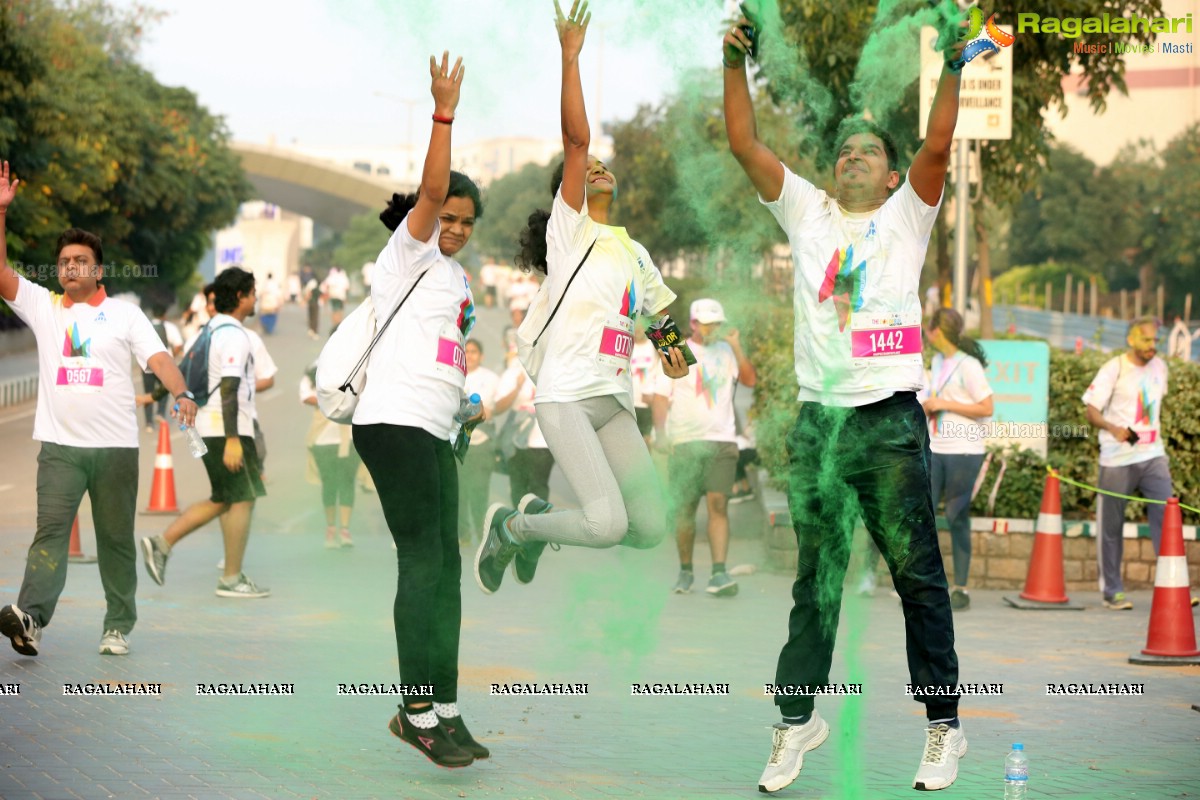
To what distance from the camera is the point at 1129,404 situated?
10.1 m

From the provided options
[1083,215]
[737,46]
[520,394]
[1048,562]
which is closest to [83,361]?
[737,46]

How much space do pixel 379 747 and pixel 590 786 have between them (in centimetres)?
93

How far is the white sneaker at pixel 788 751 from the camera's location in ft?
16.8

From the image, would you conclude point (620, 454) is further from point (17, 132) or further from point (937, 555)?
point (17, 132)

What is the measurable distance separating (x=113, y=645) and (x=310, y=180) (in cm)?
5668

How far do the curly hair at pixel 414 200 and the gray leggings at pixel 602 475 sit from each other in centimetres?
80

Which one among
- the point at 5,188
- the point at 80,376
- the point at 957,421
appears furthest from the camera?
the point at 957,421

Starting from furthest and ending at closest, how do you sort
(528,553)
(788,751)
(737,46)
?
(528,553) → (788,751) → (737,46)

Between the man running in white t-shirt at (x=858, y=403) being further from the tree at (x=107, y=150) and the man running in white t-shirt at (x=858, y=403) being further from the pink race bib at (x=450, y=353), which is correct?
the tree at (x=107, y=150)

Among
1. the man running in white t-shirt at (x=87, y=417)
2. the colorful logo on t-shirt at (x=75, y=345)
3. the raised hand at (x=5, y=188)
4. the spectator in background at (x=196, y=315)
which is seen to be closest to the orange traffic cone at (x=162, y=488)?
the spectator in background at (x=196, y=315)

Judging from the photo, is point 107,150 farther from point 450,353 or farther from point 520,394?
point 450,353

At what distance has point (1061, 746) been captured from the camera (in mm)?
6098

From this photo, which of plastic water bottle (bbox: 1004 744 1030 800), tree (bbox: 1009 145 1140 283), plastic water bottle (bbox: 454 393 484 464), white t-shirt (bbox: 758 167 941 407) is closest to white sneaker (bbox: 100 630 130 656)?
plastic water bottle (bbox: 454 393 484 464)

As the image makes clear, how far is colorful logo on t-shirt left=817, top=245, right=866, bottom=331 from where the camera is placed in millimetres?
5051
